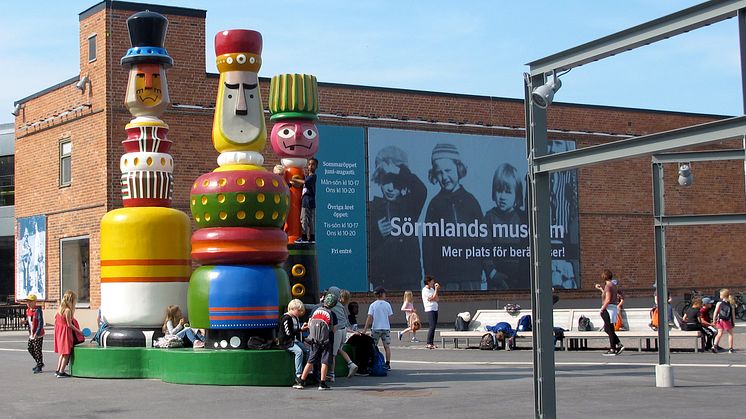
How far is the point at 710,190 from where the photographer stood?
1690 inches

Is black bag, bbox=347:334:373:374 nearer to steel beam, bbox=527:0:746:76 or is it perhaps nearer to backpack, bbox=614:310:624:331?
steel beam, bbox=527:0:746:76

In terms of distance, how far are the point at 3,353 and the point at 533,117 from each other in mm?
16995

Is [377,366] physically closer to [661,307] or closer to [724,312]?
[661,307]

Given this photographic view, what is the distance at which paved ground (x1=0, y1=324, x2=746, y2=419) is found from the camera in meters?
13.0

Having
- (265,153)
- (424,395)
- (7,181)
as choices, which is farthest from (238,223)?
(7,181)

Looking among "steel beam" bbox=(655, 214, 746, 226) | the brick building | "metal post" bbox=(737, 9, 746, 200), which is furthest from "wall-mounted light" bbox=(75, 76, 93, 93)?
"metal post" bbox=(737, 9, 746, 200)

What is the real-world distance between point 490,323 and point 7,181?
1025 inches

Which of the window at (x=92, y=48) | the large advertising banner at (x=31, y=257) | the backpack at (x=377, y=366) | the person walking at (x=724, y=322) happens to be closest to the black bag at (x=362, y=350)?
the backpack at (x=377, y=366)

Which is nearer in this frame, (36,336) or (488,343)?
(36,336)

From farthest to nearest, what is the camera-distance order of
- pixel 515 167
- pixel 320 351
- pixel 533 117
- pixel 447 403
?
pixel 515 167 < pixel 320 351 < pixel 447 403 < pixel 533 117

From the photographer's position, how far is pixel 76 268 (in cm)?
3397

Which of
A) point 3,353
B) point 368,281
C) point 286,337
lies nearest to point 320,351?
point 286,337

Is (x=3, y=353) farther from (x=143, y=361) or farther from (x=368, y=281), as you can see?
(x=368, y=281)

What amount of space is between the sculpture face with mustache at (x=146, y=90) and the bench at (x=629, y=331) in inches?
399
